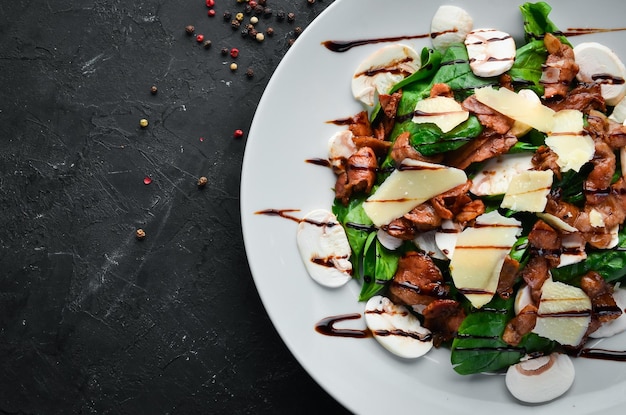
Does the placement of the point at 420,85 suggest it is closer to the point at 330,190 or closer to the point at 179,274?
the point at 330,190

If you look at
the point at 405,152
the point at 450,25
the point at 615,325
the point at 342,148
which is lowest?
the point at 615,325

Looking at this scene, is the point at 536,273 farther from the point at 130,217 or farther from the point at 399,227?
the point at 130,217

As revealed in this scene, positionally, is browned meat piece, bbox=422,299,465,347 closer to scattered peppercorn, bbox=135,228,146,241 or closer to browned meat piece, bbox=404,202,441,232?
browned meat piece, bbox=404,202,441,232

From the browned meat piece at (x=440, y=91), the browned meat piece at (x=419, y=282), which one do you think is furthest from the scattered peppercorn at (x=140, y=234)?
the browned meat piece at (x=440, y=91)

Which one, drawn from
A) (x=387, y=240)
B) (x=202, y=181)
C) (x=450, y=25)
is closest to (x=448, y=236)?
(x=387, y=240)

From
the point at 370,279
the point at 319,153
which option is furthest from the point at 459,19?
the point at 370,279
